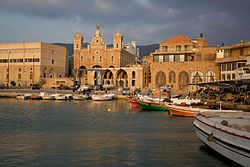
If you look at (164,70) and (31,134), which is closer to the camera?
(31,134)

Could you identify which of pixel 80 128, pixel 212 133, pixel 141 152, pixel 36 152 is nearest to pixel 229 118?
pixel 212 133

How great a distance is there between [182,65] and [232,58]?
15.1 meters

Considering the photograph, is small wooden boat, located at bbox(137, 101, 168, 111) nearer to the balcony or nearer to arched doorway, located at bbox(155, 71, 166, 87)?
the balcony

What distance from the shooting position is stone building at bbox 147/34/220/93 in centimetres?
7688

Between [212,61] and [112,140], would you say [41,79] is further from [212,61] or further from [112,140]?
[112,140]

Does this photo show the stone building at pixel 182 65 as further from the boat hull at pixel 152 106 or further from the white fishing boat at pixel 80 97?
the boat hull at pixel 152 106

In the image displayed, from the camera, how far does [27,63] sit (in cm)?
11138

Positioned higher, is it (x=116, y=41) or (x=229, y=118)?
(x=116, y=41)

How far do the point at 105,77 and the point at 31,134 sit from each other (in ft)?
282

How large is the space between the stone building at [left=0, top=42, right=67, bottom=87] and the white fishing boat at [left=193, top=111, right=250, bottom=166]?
97.7 meters

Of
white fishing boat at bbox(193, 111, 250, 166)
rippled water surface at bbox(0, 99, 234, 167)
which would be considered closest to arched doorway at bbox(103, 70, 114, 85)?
rippled water surface at bbox(0, 99, 234, 167)

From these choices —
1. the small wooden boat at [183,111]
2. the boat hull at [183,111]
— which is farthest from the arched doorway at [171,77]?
the boat hull at [183,111]

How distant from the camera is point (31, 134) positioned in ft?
77.7

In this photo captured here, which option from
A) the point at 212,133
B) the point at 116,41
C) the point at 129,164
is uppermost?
the point at 116,41
